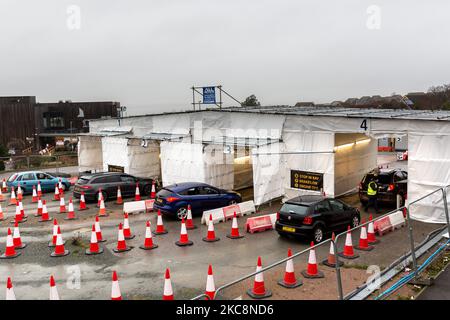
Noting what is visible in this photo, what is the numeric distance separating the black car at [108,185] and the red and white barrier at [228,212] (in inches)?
260

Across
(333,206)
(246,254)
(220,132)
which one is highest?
(220,132)

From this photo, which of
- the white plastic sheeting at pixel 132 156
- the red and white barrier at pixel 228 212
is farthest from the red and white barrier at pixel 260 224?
the white plastic sheeting at pixel 132 156

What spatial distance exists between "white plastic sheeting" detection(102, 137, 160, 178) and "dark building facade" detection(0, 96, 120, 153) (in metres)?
28.6

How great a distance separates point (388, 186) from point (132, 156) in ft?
44.2

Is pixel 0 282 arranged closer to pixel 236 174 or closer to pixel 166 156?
pixel 166 156

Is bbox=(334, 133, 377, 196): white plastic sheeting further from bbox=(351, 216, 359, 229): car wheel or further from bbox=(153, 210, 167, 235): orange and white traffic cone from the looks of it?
bbox=(153, 210, 167, 235): orange and white traffic cone

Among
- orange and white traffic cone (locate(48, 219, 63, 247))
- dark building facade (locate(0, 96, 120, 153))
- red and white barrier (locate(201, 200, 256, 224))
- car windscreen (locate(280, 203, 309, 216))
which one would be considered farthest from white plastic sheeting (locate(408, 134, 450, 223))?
dark building facade (locate(0, 96, 120, 153))

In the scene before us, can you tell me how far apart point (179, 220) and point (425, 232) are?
8.46 meters

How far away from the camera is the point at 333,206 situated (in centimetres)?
1388

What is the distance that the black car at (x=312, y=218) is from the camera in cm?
1294

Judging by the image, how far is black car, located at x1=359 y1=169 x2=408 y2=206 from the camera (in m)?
17.2

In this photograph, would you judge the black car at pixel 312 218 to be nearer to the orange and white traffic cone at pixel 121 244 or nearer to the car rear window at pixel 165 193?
the orange and white traffic cone at pixel 121 244
